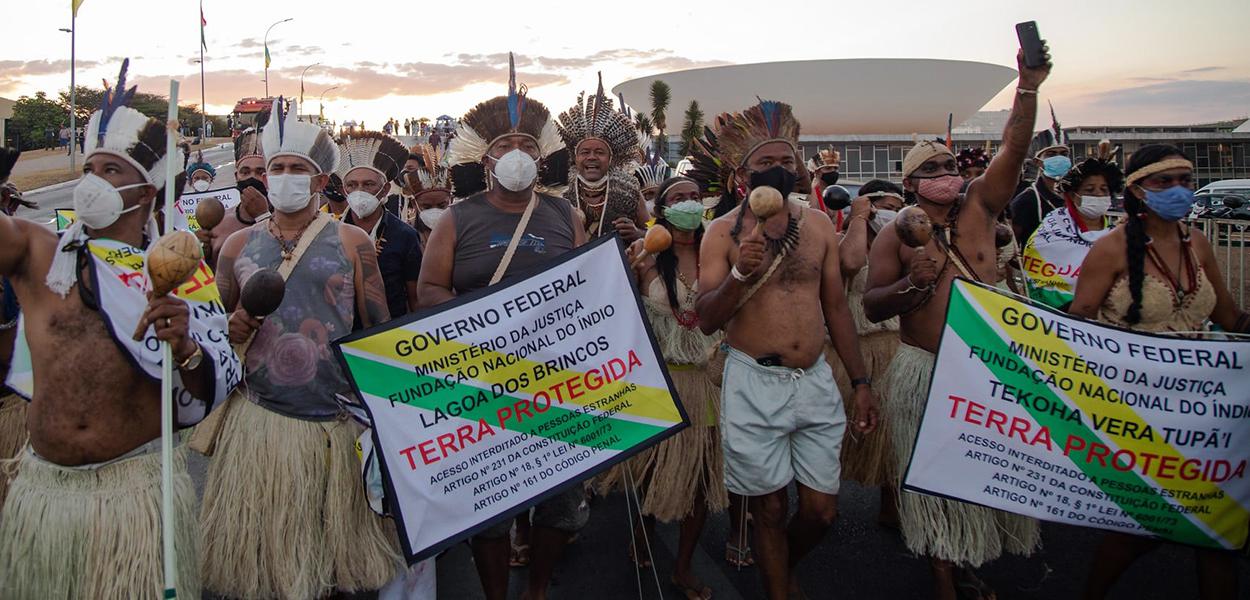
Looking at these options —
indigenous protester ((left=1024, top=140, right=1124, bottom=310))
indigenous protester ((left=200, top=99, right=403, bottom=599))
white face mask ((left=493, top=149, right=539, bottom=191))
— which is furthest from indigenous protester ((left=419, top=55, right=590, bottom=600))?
indigenous protester ((left=1024, top=140, right=1124, bottom=310))

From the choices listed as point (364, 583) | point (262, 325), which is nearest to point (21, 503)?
point (262, 325)

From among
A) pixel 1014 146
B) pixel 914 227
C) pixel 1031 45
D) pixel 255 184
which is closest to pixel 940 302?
pixel 914 227

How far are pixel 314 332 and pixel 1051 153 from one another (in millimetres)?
6419

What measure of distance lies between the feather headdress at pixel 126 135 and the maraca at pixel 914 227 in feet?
9.55

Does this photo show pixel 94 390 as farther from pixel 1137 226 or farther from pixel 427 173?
pixel 427 173

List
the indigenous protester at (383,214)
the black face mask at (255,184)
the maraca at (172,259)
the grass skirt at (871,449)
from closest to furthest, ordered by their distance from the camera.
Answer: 1. the maraca at (172,259)
2. the grass skirt at (871,449)
3. the indigenous protester at (383,214)
4. the black face mask at (255,184)

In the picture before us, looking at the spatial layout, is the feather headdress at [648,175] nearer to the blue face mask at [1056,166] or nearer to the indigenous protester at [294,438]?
the indigenous protester at [294,438]

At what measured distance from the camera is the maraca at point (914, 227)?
3480 millimetres

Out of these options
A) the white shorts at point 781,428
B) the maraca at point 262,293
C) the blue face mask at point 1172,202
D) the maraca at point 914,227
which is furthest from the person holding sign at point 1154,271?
the maraca at point 262,293

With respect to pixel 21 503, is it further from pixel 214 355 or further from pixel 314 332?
pixel 314 332

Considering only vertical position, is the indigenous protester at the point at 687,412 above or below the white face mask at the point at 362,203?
below

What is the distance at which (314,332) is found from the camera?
3.46 metres

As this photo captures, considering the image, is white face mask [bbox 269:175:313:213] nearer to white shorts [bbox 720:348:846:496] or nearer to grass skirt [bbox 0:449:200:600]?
grass skirt [bbox 0:449:200:600]

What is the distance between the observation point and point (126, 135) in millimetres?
2875
